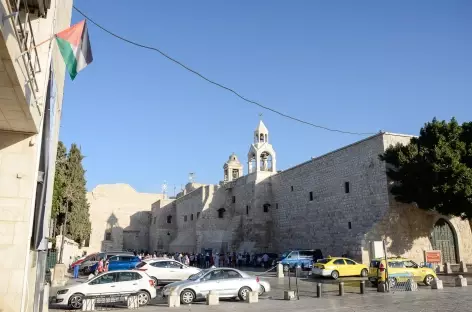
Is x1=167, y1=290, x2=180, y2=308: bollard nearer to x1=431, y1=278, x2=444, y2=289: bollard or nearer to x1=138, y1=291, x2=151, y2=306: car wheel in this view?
x1=138, y1=291, x2=151, y2=306: car wheel

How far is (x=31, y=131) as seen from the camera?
8.45 m

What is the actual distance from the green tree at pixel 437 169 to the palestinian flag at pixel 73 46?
19810 millimetres

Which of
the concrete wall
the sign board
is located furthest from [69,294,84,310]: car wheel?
the concrete wall

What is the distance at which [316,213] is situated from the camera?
3177cm

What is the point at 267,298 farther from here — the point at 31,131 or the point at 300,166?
the point at 300,166

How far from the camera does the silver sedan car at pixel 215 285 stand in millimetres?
13234

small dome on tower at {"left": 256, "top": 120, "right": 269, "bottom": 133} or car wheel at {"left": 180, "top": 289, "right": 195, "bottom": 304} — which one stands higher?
small dome on tower at {"left": 256, "top": 120, "right": 269, "bottom": 133}

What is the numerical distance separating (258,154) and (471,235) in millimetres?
20640

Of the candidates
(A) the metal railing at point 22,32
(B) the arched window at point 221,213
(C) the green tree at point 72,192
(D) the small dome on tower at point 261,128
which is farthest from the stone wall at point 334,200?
(A) the metal railing at point 22,32

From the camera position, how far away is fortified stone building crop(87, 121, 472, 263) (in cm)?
2498

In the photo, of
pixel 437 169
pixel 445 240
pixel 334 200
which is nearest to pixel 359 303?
pixel 437 169

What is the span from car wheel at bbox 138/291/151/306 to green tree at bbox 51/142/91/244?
16.6m

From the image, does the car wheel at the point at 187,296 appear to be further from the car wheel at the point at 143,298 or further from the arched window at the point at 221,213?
the arched window at the point at 221,213

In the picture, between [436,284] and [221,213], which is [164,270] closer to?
[436,284]
